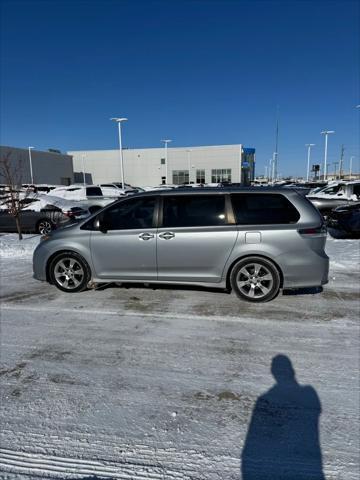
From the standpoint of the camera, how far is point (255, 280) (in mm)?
5078

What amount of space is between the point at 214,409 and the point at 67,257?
12.5ft

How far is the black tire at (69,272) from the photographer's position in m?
5.59

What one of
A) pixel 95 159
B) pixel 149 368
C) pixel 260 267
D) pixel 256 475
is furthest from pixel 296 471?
pixel 95 159

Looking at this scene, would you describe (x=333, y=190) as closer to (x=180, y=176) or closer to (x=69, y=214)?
(x=69, y=214)

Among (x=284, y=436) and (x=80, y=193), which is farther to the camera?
(x=80, y=193)

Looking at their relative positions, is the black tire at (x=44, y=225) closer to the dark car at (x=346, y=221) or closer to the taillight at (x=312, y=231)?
the dark car at (x=346, y=221)

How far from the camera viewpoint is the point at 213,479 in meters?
2.04

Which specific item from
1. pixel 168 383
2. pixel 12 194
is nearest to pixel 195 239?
pixel 168 383

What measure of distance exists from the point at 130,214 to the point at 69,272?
4.85 feet

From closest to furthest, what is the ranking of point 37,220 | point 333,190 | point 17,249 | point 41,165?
point 17,249
point 37,220
point 333,190
point 41,165

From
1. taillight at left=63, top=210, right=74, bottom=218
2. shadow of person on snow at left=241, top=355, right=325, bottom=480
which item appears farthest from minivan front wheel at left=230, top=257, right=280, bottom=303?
taillight at left=63, top=210, right=74, bottom=218

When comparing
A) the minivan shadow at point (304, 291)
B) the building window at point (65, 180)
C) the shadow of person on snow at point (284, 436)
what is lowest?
the minivan shadow at point (304, 291)

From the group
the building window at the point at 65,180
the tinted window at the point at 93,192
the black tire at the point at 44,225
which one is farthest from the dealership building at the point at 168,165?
the black tire at the point at 44,225

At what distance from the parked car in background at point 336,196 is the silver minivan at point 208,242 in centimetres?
1095
